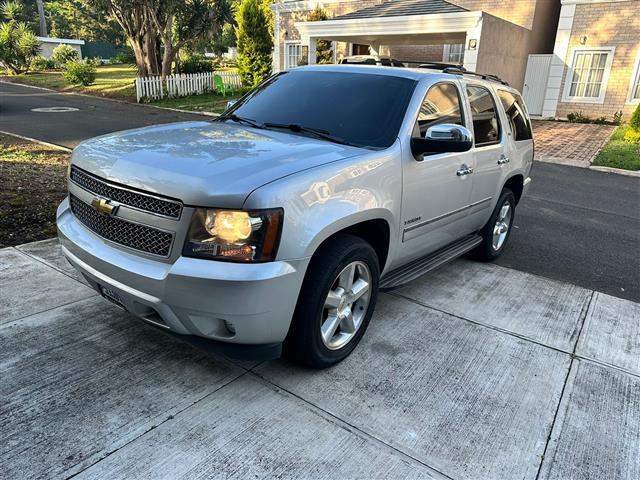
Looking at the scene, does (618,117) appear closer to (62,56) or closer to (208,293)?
(208,293)

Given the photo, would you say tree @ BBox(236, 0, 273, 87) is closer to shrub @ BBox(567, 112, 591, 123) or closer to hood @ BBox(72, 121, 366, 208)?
shrub @ BBox(567, 112, 591, 123)

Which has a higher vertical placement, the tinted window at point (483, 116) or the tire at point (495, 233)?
the tinted window at point (483, 116)

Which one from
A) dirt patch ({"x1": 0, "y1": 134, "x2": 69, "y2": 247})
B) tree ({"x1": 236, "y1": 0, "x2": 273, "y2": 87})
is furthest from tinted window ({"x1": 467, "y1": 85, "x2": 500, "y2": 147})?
tree ({"x1": 236, "y1": 0, "x2": 273, "y2": 87})

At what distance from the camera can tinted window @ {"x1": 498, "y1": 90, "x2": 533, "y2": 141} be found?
518cm

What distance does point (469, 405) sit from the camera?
3070mm

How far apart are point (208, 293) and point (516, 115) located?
13.8ft

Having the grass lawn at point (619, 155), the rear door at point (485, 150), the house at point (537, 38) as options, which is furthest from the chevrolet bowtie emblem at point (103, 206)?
the house at point (537, 38)

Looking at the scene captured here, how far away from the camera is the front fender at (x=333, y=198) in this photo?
264 centimetres

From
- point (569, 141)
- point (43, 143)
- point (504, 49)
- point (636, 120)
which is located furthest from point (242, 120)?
point (504, 49)

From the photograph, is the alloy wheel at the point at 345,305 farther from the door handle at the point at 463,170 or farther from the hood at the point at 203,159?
the door handle at the point at 463,170

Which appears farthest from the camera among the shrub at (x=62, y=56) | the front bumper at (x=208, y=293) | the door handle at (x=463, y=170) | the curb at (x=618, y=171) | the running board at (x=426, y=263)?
the shrub at (x=62, y=56)

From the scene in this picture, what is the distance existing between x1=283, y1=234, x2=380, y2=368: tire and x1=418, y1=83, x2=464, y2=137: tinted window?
1188 mm

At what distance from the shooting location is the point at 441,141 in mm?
3416

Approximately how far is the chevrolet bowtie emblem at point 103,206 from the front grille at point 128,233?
0.13 feet
